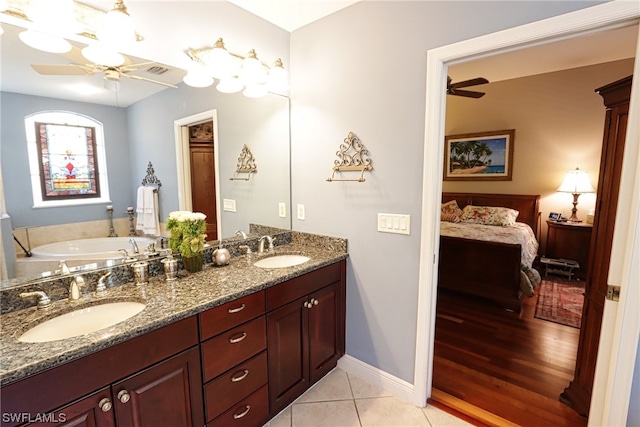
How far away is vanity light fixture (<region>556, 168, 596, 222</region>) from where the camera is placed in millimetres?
4055

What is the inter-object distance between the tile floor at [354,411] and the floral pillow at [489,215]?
11.1 ft

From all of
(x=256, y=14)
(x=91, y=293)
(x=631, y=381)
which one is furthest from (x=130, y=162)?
(x=631, y=381)

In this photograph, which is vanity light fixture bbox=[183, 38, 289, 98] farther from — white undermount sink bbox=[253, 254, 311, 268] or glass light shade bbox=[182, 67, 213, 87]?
white undermount sink bbox=[253, 254, 311, 268]

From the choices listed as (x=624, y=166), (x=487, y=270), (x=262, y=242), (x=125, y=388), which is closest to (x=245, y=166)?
(x=262, y=242)

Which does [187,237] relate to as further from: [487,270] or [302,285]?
[487,270]

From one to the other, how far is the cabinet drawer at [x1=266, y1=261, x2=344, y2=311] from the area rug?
2411 mm

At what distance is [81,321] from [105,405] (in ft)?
1.31

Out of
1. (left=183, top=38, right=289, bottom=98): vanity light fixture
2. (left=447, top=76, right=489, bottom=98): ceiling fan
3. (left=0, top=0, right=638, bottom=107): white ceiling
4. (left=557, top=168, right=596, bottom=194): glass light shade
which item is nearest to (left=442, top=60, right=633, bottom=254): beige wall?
(left=557, top=168, right=596, bottom=194): glass light shade

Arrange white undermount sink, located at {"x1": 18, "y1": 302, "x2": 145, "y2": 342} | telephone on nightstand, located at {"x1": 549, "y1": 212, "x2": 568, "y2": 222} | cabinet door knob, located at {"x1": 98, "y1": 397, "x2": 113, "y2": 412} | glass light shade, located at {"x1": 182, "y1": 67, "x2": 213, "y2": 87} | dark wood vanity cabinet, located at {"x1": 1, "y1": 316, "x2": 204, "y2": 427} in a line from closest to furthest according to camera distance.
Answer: dark wood vanity cabinet, located at {"x1": 1, "y1": 316, "x2": 204, "y2": 427}
cabinet door knob, located at {"x1": 98, "y1": 397, "x2": 113, "y2": 412}
white undermount sink, located at {"x1": 18, "y1": 302, "x2": 145, "y2": 342}
glass light shade, located at {"x1": 182, "y1": 67, "x2": 213, "y2": 87}
telephone on nightstand, located at {"x1": 549, "y1": 212, "x2": 568, "y2": 222}

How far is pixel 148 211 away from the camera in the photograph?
66.1 inches

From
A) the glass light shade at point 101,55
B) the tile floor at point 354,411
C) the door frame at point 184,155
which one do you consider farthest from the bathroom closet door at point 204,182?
the tile floor at point 354,411

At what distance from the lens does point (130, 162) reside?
5.26ft

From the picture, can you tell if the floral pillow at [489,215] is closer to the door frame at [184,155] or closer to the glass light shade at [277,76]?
the glass light shade at [277,76]

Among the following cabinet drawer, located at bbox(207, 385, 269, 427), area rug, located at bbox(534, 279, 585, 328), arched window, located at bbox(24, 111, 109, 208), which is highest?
arched window, located at bbox(24, 111, 109, 208)
